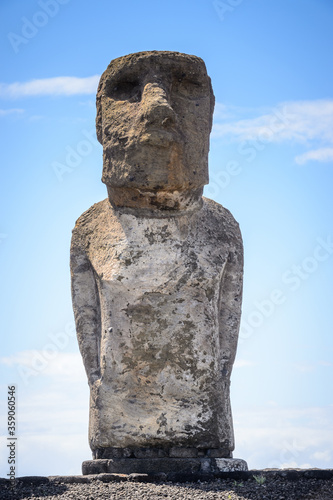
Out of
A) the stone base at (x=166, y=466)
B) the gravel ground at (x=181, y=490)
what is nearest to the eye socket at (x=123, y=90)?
the stone base at (x=166, y=466)

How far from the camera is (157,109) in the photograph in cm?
798

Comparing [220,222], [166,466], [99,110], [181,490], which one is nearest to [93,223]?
[99,110]

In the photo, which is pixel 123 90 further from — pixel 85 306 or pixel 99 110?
pixel 85 306

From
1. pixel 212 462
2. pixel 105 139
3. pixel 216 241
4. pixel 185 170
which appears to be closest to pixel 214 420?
pixel 212 462

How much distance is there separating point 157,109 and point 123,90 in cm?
67

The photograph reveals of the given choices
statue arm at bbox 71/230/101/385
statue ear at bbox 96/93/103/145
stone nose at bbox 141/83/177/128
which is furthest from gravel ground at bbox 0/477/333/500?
statue ear at bbox 96/93/103/145

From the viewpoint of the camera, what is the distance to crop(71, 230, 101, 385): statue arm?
8.44m

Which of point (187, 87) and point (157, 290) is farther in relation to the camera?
point (187, 87)

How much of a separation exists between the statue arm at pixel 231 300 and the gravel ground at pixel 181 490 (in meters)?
1.44

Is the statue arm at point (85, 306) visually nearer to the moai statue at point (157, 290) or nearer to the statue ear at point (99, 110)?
the moai statue at point (157, 290)

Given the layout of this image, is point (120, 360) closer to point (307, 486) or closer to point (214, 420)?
point (214, 420)

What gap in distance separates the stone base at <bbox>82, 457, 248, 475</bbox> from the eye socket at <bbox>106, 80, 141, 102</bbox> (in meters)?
3.44

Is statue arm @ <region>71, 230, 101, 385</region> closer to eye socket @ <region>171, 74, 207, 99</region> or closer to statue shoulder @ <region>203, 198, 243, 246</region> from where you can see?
statue shoulder @ <region>203, 198, 243, 246</region>

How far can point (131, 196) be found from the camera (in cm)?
823
